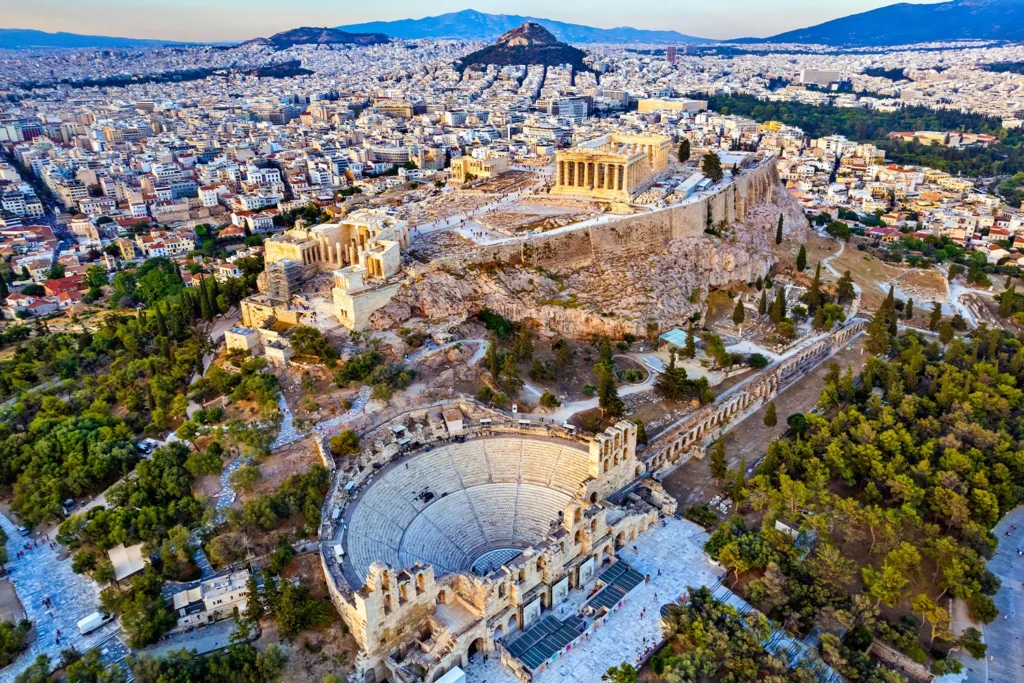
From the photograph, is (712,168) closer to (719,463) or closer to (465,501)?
(719,463)

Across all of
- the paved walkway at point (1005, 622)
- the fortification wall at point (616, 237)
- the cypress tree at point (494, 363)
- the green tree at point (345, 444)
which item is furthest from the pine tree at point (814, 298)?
the green tree at point (345, 444)

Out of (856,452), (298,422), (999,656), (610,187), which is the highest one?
(610,187)

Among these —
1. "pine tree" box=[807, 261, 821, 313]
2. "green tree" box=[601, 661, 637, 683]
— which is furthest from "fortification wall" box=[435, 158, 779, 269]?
"green tree" box=[601, 661, 637, 683]

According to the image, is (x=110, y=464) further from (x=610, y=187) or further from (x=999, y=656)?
(x=610, y=187)

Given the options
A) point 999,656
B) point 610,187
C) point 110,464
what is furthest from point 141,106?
point 999,656

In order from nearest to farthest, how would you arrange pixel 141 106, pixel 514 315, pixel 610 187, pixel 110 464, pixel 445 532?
pixel 445 532 → pixel 110 464 → pixel 514 315 → pixel 610 187 → pixel 141 106
